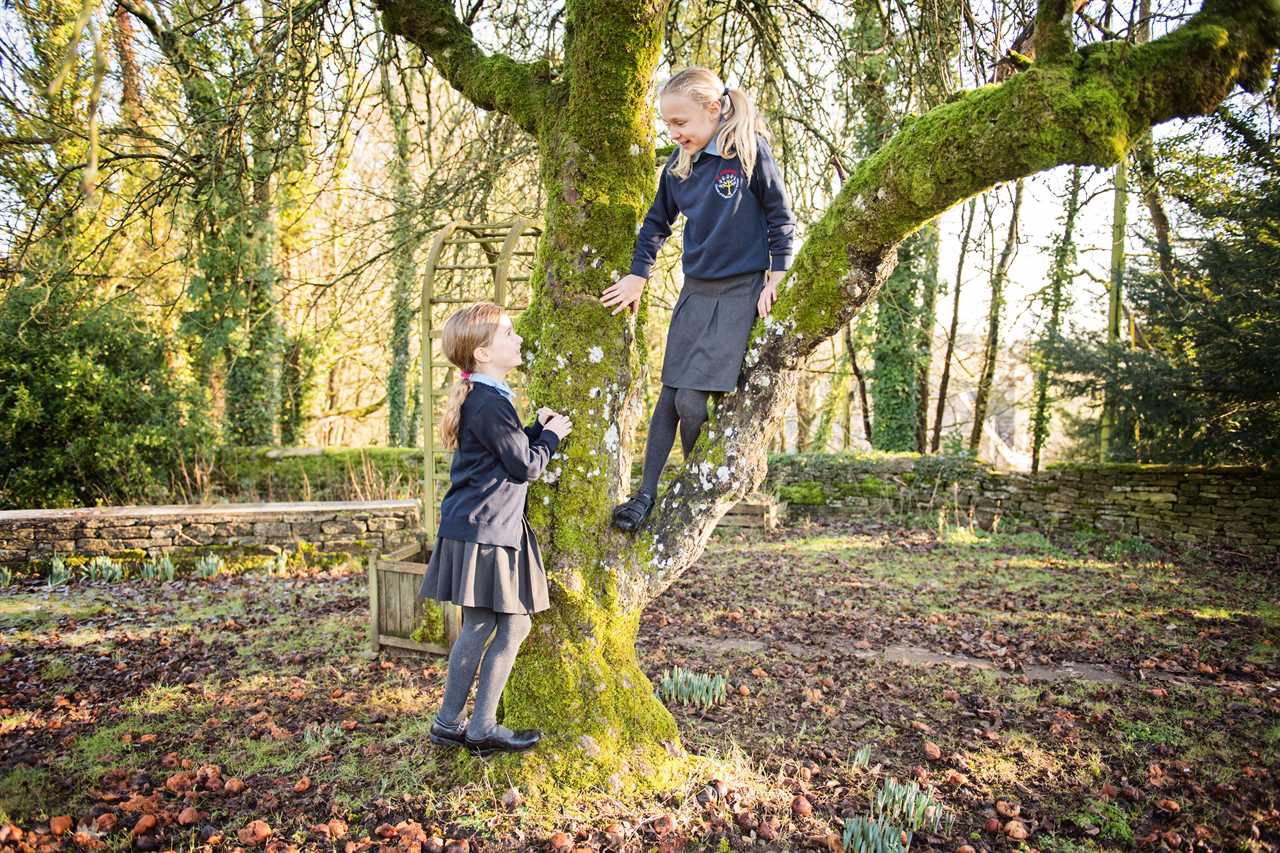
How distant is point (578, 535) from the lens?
266 centimetres

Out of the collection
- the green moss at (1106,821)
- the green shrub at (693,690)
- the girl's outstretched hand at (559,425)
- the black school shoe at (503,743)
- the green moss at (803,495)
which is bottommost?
the green moss at (1106,821)

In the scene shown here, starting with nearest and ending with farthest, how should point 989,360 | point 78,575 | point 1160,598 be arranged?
1. point 1160,598
2. point 78,575
3. point 989,360

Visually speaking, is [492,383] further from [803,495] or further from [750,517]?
[803,495]

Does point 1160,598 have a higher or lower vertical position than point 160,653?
higher

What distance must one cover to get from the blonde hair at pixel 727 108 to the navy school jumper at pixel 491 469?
1.17m

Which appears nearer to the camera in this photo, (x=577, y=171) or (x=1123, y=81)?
(x=1123, y=81)

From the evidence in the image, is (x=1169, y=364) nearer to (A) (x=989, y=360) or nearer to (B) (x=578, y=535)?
(A) (x=989, y=360)

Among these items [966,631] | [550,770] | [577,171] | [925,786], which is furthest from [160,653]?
[966,631]

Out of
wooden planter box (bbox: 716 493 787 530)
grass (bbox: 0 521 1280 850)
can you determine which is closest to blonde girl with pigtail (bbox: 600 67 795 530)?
grass (bbox: 0 521 1280 850)

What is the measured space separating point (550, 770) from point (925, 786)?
1.51 metres

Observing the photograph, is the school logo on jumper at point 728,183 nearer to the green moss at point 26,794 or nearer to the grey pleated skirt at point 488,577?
the grey pleated skirt at point 488,577

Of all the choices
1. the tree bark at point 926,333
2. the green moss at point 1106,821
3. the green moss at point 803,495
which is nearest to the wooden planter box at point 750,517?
the green moss at point 803,495

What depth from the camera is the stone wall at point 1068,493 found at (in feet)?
26.2

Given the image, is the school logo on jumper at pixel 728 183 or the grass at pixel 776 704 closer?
the school logo on jumper at pixel 728 183
